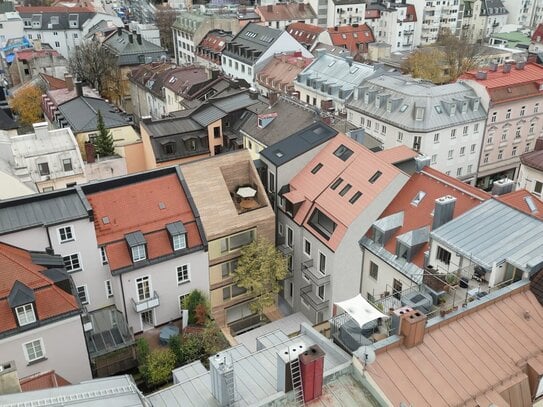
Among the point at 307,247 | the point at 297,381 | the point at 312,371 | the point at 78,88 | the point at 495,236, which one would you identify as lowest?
the point at 307,247

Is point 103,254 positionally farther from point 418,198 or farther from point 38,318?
point 418,198

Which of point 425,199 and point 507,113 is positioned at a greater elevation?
point 425,199

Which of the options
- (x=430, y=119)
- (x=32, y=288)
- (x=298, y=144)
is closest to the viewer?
(x=32, y=288)

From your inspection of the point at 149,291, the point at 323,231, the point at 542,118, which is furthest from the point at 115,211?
the point at 542,118

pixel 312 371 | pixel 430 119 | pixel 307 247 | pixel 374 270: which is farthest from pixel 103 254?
pixel 430 119

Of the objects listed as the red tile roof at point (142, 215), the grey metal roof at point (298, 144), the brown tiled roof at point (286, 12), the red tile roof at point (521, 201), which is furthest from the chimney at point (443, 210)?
the brown tiled roof at point (286, 12)

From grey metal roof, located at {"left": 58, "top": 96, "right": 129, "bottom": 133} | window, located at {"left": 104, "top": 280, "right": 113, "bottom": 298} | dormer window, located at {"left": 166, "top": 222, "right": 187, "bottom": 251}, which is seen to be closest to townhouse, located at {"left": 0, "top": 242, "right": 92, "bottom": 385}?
window, located at {"left": 104, "top": 280, "right": 113, "bottom": 298}
